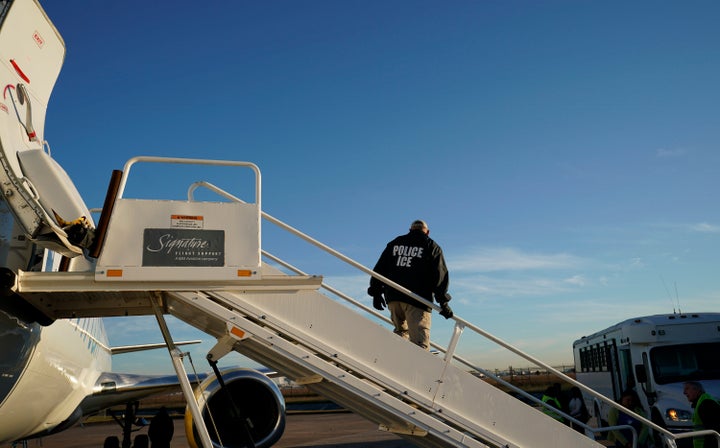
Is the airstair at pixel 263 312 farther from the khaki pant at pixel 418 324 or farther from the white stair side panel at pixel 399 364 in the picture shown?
the khaki pant at pixel 418 324

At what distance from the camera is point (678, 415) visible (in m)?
10.3

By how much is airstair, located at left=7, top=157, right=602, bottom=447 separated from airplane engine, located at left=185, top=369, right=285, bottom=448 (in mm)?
2777

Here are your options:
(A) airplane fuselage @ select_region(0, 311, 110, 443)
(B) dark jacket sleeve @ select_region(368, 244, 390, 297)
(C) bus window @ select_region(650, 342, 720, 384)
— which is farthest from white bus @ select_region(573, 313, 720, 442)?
(A) airplane fuselage @ select_region(0, 311, 110, 443)

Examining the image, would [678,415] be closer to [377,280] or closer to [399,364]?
[377,280]

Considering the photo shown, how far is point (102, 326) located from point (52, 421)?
16.5 feet

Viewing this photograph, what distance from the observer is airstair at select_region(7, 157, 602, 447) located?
4402 millimetres

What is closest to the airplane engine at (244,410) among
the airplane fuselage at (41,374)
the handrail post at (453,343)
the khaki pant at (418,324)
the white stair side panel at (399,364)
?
the airplane fuselage at (41,374)

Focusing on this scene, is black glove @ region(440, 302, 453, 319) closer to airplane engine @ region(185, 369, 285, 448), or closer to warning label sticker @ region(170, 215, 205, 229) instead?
warning label sticker @ region(170, 215, 205, 229)

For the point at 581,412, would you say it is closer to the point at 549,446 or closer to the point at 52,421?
the point at 549,446

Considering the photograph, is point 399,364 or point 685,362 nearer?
point 399,364

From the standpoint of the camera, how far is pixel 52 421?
27.2 feet
